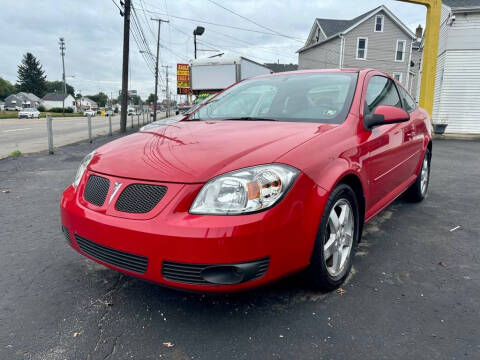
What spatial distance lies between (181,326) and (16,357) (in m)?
0.83

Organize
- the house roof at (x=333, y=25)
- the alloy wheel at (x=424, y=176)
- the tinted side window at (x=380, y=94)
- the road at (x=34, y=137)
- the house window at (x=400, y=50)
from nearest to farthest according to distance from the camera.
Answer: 1. the tinted side window at (x=380, y=94)
2. the alloy wheel at (x=424, y=176)
3. the road at (x=34, y=137)
4. the house window at (x=400, y=50)
5. the house roof at (x=333, y=25)

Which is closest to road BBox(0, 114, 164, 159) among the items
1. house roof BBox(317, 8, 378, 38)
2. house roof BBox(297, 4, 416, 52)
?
house roof BBox(297, 4, 416, 52)

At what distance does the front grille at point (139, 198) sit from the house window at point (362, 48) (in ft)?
103

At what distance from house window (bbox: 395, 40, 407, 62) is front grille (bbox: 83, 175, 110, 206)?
3268cm

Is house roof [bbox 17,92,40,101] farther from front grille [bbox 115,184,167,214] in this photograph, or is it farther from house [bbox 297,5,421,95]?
front grille [bbox 115,184,167,214]

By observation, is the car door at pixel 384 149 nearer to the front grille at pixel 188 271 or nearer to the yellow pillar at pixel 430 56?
the front grille at pixel 188 271

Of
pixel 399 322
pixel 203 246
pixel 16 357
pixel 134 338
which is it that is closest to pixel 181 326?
pixel 134 338

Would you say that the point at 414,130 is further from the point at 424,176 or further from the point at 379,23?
the point at 379,23

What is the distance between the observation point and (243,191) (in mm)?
1850

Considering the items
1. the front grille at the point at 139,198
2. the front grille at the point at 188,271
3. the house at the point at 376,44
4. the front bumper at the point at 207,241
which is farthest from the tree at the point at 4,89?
the front grille at the point at 188,271

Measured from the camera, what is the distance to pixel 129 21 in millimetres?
→ 18031

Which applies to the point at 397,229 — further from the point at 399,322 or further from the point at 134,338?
the point at 134,338

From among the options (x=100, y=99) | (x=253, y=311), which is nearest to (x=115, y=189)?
(x=253, y=311)

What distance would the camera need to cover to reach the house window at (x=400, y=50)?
29891 millimetres
